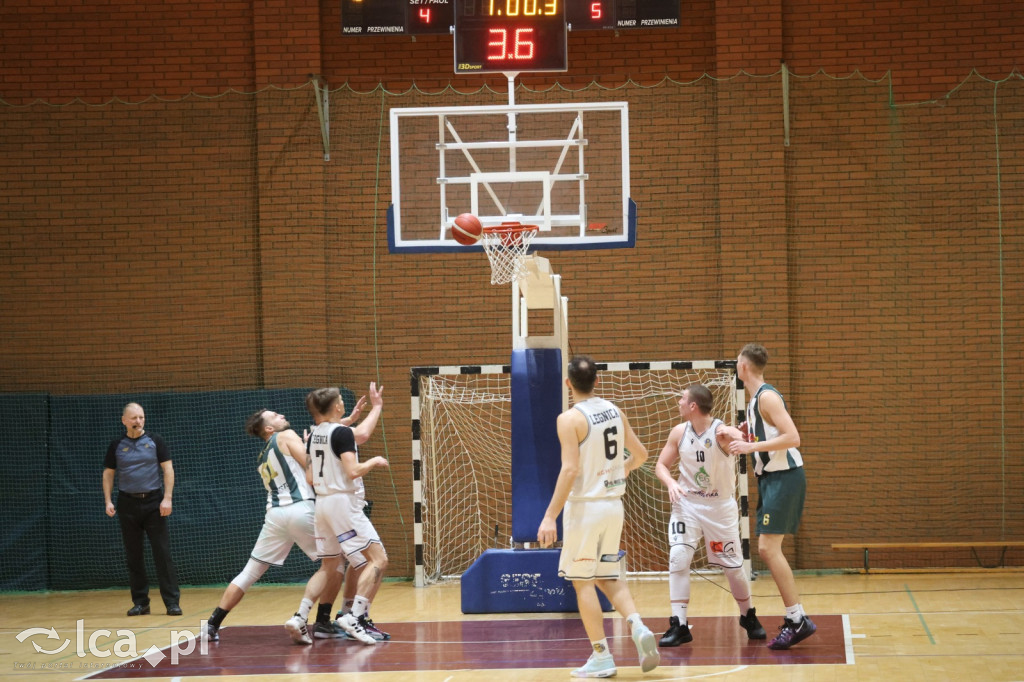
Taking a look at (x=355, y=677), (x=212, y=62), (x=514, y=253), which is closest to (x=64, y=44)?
(x=212, y=62)

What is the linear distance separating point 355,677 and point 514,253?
3590 mm

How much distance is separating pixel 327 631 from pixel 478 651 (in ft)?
4.21

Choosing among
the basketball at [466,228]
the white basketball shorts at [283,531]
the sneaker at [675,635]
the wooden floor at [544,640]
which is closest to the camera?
the wooden floor at [544,640]

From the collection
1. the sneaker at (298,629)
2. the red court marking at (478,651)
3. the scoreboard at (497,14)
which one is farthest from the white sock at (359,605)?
the scoreboard at (497,14)

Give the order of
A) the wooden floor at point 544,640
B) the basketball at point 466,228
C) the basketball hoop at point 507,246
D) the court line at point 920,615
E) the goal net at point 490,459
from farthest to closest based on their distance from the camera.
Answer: the goal net at point 490,459
the basketball hoop at point 507,246
the basketball at point 466,228
the court line at point 920,615
the wooden floor at point 544,640

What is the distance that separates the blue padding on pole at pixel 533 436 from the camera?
8812 millimetres

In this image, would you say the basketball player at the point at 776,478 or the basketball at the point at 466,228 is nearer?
the basketball player at the point at 776,478

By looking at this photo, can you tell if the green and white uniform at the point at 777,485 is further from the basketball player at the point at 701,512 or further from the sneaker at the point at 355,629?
the sneaker at the point at 355,629

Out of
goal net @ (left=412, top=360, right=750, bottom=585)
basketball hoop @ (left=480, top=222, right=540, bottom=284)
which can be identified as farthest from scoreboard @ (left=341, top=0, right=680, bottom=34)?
goal net @ (left=412, top=360, right=750, bottom=585)

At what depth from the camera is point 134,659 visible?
7.58m

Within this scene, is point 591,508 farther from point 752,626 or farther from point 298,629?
point 298,629

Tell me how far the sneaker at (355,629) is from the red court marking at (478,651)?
7cm

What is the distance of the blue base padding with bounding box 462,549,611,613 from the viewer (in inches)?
354

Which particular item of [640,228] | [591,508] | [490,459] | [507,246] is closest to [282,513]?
[507,246]
